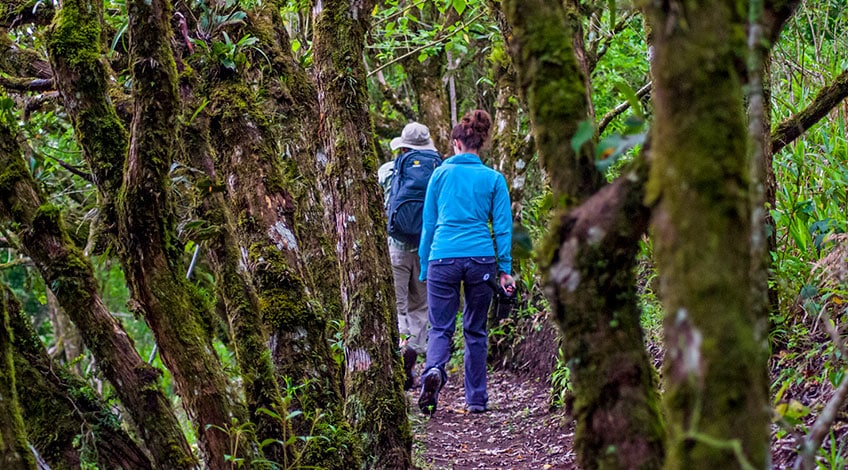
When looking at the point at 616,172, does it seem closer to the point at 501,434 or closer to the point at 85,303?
the point at 501,434

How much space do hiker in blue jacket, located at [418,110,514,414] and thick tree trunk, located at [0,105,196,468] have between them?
3.43 m

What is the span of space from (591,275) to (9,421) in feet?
5.54

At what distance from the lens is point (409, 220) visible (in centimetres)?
704

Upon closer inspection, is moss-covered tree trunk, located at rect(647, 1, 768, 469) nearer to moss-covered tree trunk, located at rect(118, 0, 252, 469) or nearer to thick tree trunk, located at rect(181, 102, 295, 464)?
moss-covered tree trunk, located at rect(118, 0, 252, 469)

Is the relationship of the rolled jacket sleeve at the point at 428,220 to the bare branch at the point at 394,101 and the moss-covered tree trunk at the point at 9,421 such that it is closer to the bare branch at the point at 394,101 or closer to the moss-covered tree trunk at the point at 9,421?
the moss-covered tree trunk at the point at 9,421

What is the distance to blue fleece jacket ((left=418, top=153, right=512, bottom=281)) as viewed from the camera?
610 centimetres

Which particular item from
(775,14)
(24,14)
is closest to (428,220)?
(24,14)

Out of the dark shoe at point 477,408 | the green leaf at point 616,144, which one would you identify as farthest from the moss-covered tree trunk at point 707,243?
the dark shoe at point 477,408

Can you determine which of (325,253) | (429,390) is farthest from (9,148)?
(429,390)

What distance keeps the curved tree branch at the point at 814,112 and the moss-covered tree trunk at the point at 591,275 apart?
8.87 ft

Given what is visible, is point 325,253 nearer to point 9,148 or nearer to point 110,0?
point 110,0

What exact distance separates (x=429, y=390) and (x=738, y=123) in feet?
16.5

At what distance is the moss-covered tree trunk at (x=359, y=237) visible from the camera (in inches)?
164

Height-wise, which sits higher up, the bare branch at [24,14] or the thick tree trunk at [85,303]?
the bare branch at [24,14]
